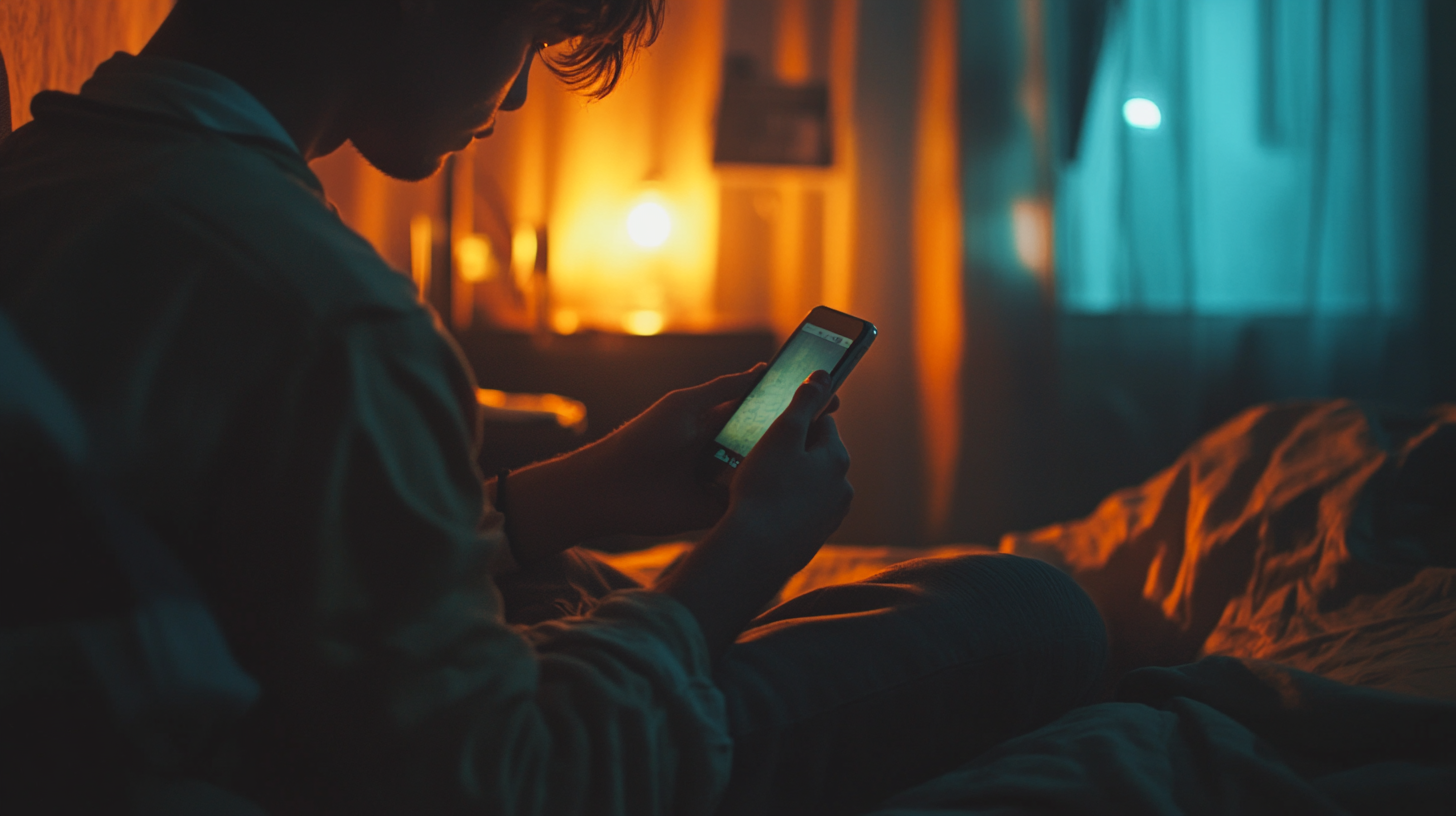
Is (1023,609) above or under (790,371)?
under

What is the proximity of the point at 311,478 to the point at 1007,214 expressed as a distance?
84.2 inches

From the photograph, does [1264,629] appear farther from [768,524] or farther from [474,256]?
[474,256]

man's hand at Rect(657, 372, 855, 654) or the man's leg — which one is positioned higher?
man's hand at Rect(657, 372, 855, 654)

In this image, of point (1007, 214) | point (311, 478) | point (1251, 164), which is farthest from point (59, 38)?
point (1251, 164)

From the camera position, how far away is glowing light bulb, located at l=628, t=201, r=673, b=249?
221 centimetres

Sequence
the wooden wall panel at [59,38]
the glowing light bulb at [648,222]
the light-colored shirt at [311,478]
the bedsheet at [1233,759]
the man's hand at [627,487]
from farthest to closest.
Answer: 1. the glowing light bulb at [648,222]
2. the wooden wall panel at [59,38]
3. the man's hand at [627,487]
4. the bedsheet at [1233,759]
5. the light-colored shirt at [311,478]

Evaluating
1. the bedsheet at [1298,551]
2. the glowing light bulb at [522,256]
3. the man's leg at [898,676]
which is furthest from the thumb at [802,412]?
the glowing light bulb at [522,256]

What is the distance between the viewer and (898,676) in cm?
49

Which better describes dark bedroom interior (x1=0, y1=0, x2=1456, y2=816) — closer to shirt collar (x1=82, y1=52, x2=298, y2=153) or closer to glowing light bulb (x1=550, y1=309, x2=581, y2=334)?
shirt collar (x1=82, y1=52, x2=298, y2=153)

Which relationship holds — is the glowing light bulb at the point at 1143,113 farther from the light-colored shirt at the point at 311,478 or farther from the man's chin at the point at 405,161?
the light-colored shirt at the point at 311,478

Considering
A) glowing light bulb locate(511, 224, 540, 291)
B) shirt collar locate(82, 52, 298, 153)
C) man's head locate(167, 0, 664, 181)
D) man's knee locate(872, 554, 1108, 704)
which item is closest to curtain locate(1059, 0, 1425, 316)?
glowing light bulb locate(511, 224, 540, 291)

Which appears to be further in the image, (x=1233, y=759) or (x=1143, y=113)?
(x=1143, y=113)

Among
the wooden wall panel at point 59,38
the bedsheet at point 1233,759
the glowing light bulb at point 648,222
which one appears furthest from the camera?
the glowing light bulb at point 648,222

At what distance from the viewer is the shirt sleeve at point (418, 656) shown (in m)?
0.35
